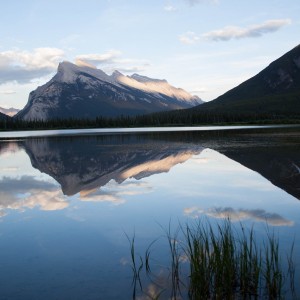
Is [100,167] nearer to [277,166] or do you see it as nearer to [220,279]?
[277,166]

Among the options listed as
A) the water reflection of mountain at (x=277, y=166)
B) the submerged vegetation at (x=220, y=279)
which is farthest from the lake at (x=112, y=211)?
the submerged vegetation at (x=220, y=279)

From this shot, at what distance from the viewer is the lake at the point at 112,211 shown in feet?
41.1

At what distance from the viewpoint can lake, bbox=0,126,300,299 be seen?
12539 millimetres

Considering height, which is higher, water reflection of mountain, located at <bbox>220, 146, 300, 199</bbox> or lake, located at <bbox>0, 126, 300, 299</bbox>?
water reflection of mountain, located at <bbox>220, 146, 300, 199</bbox>

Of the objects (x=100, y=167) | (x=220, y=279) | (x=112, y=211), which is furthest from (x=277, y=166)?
(x=220, y=279)

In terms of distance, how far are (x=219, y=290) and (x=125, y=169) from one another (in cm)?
2869

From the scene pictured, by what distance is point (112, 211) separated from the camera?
21.8m

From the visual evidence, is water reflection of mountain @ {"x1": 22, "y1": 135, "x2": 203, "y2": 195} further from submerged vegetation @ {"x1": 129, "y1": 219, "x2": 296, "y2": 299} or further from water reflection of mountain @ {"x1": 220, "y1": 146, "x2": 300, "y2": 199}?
submerged vegetation @ {"x1": 129, "y1": 219, "x2": 296, "y2": 299}

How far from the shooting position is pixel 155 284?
11.7m

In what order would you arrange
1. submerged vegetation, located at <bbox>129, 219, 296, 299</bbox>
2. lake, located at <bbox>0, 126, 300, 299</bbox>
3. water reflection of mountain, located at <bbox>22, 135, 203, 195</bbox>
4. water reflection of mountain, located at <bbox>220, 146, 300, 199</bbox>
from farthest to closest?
water reflection of mountain, located at <bbox>22, 135, 203, 195</bbox> → water reflection of mountain, located at <bbox>220, 146, 300, 199</bbox> → lake, located at <bbox>0, 126, 300, 299</bbox> → submerged vegetation, located at <bbox>129, 219, 296, 299</bbox>

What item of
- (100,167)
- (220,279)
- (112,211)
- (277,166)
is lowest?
(112,211)

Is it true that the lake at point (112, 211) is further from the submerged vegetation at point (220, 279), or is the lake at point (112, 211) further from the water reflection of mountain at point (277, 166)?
the submerged vegetation at point (220, 279)

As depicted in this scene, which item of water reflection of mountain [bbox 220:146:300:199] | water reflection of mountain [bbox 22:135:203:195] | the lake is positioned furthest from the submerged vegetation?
water reflection of mountain [bbox 22:135:203:195]

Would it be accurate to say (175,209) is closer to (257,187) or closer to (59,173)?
(257,187)
